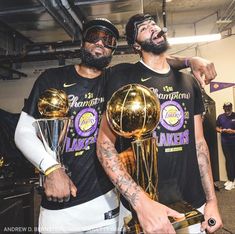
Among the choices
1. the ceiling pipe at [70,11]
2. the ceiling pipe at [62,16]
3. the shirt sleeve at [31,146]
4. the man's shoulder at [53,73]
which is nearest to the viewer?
the shirt sleeve at [31,146]

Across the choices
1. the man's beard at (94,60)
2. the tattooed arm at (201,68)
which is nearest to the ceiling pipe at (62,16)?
the man's beard at (94,60)

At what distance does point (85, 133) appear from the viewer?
133 cm

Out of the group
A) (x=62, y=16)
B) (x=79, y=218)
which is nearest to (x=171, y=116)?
(x=79, y=218)

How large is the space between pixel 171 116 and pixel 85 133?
0.42 metres

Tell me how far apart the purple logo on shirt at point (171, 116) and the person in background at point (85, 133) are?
18cm

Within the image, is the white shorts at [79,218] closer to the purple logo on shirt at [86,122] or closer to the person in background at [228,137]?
the purple logo on shirt at [86,122]

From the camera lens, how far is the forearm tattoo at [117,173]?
0.90 meters

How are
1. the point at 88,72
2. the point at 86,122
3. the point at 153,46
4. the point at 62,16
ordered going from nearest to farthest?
the point at 153,46 → the point at 86,122 → the point at 88,72 → the point at 62,16

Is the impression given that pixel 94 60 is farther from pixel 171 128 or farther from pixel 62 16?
pixel 62 16

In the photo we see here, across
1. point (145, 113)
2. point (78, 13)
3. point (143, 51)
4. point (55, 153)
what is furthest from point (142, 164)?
point (78, 13)

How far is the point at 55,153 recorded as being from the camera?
1205 mm

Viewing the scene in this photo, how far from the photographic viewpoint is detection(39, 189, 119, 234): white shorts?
1.27m

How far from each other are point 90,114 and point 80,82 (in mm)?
176

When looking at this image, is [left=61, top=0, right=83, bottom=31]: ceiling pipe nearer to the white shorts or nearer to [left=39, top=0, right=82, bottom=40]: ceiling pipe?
[left=39, top=0, right=82, bottom=40]: ceiling pipe
